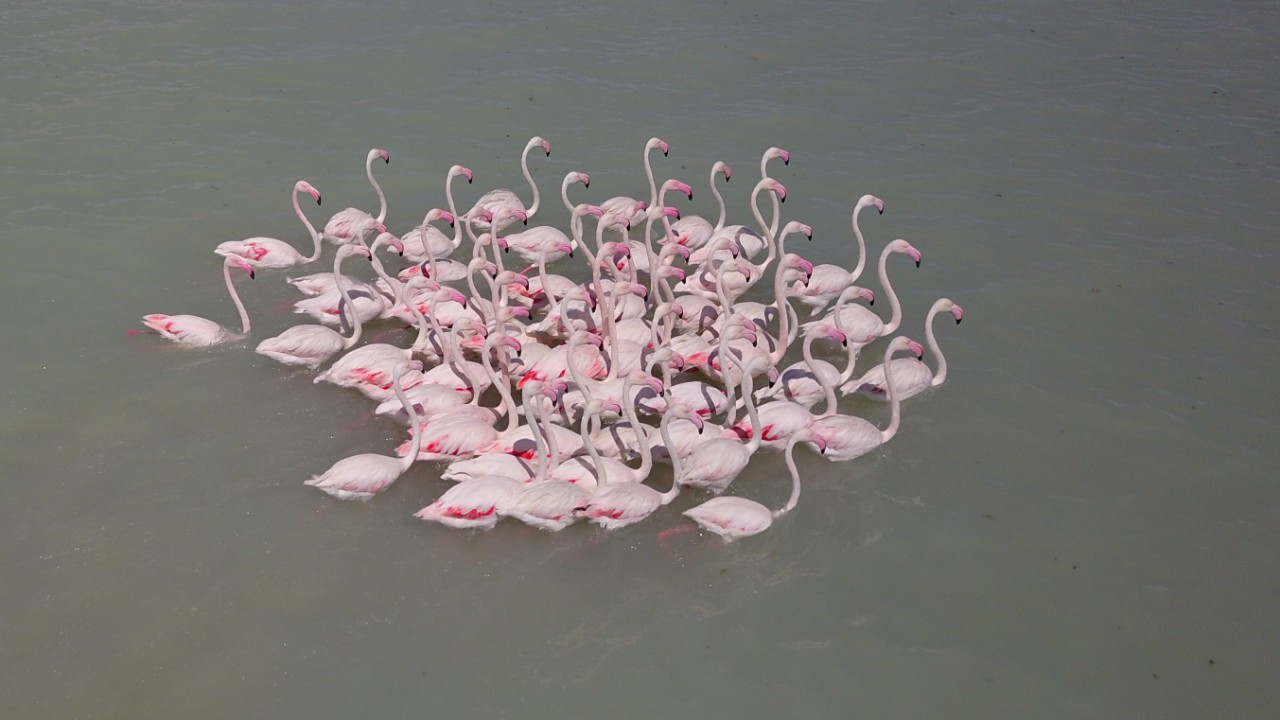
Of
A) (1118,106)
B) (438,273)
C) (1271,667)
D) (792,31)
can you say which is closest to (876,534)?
(1271,667)

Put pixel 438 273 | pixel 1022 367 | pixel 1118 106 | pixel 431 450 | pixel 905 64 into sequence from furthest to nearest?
pixel 905 64 → pixel 1118 106 → pixel 438 273 → pixel 1022 367 → pixel 431 450

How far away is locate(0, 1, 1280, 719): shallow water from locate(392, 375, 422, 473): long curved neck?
0.21 meters

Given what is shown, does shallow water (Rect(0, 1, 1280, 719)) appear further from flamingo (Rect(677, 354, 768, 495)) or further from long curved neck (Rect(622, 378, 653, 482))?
long curved neck (Rect(622, 378, 653, 482))

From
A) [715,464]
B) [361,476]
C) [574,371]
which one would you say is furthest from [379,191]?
[715,464]

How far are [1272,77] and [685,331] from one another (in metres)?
9.40

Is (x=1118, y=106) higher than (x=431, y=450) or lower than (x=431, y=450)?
higher

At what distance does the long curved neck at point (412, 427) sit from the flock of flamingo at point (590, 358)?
0.02m

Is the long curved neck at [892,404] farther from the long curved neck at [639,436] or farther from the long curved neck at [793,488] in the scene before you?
the long curved neck at [639,436]

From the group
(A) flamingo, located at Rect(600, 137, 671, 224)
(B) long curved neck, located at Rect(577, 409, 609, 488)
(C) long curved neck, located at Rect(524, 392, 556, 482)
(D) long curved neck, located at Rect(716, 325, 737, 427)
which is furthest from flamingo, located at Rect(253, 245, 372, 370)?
(D) long curved neck, located at Rect(716, 325, 737, 427)

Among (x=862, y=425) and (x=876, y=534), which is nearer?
(x=876, y=534)

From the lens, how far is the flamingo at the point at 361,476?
7.59 meters

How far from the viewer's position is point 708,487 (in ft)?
25.9

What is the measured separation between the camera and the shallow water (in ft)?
21.9

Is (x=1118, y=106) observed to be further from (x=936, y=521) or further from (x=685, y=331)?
(x=936, y=521)
